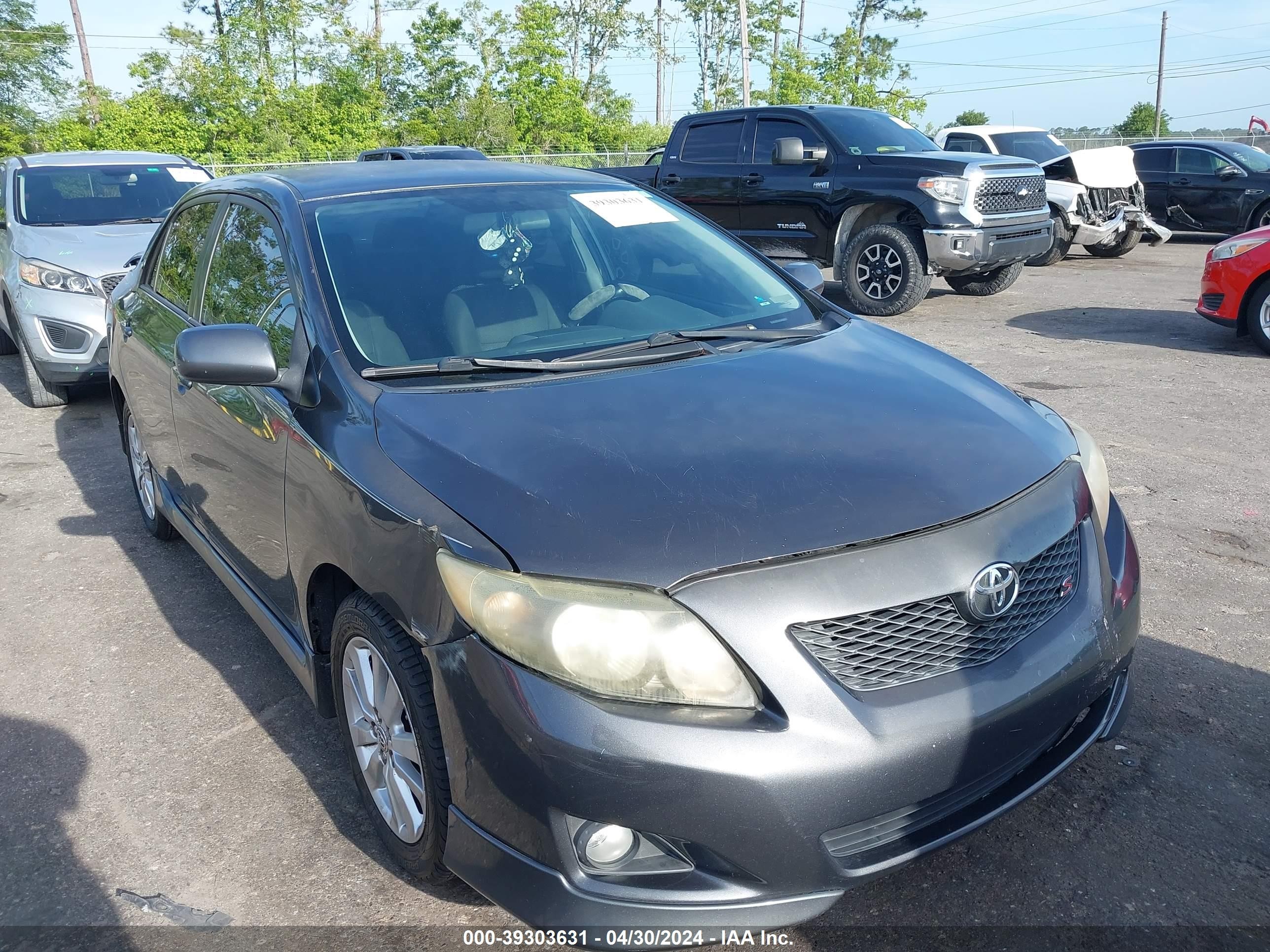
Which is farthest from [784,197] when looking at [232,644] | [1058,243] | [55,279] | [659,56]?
[659,56]

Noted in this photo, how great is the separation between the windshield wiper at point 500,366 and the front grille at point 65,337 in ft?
17.7

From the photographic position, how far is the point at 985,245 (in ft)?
32.3

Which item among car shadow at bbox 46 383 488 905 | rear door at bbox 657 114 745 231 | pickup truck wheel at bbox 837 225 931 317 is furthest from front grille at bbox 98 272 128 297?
pickup truck wheel at bbox 837 225 931 317

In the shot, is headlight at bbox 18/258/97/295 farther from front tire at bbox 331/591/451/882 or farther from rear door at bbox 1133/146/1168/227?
rear door at bbox 1133/146/1168/227

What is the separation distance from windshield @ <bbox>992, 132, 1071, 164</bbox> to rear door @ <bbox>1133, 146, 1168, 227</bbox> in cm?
125

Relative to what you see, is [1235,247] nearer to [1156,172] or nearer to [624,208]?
[624,208]

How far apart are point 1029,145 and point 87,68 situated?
3623 cm

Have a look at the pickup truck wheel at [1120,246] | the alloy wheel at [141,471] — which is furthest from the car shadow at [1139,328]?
the alloy wheel at [141,471]

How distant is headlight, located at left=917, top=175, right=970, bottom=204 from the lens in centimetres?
975

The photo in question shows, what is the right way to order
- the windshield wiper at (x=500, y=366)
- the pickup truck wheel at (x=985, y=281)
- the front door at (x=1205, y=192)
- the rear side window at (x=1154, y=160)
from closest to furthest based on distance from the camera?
the windshield wiper at (x=500, y=366) < the pickup truck wheel at (x=985, y=281) < the front door at (x=1205, y=192) < the rear side window at (x=1154, y=160)

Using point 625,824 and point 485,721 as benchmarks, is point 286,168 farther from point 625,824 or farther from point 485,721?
point 625,824

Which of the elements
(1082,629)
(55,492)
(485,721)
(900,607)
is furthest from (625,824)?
(55,492)

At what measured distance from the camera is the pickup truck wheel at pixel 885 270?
1003 centimetres

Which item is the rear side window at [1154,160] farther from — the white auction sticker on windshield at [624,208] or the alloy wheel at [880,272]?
the white auction sticker on windshield at [624,208]
